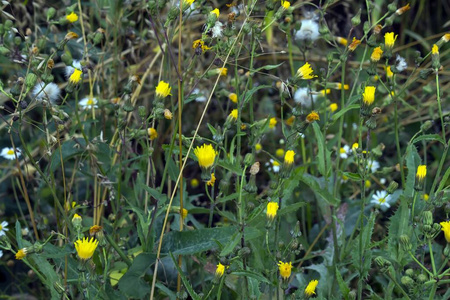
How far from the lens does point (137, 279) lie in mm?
1544

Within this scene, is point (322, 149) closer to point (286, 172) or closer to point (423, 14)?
point (286, 172)

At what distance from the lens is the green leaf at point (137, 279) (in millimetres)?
1505

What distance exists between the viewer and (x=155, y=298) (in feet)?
5.48

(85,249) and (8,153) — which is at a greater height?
(85,249)

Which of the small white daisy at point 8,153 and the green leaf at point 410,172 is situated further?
the small white daisy at point 8,153

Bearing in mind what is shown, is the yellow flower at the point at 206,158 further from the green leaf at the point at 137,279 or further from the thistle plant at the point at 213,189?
the green leaf at the point at 137,279

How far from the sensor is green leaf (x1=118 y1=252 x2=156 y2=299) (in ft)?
4.94

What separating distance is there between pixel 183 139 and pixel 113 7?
0.67 m

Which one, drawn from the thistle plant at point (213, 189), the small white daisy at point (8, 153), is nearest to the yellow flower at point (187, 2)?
the thistle plant at point (213, 189)

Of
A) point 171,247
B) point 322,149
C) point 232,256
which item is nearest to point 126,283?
point 171,247

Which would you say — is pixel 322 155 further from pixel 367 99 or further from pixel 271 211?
pixel 271 211

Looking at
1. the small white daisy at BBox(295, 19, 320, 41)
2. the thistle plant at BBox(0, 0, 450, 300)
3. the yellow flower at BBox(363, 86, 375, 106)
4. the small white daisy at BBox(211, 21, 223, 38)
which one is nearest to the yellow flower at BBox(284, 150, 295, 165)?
the thistle plant at BBox(0, 0, 450, 300)

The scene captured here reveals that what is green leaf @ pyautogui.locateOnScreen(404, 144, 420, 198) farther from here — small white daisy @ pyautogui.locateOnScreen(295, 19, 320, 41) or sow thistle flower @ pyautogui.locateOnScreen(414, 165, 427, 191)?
small white daisy @ pyautogui.locateOnScreen(295, 19, 320, 41)

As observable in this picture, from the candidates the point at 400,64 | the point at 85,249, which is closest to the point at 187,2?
the point at 85,249
